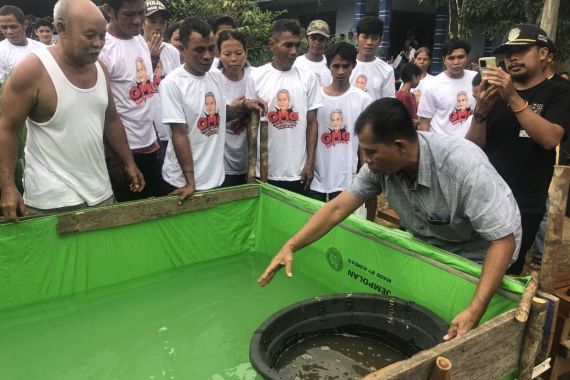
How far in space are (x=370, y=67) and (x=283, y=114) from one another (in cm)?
143

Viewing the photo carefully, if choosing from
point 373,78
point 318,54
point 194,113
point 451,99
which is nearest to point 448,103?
point 451,99

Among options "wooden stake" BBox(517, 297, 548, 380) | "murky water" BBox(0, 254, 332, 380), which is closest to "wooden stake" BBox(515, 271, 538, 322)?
"wooden stake" BBox(517, 297, 548, 380)

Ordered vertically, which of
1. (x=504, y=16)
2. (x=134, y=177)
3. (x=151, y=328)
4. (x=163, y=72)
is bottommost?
(x=151, y=328)

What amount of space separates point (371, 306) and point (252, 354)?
0.76 metres

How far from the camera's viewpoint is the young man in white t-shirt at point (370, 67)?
175 inches

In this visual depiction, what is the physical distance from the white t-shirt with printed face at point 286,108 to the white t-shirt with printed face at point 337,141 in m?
0.17

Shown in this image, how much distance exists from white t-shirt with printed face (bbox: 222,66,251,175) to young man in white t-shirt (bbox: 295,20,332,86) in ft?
2.88

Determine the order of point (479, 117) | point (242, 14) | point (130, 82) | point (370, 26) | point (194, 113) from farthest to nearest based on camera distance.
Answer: point (242, 14) → point (370, 26) → point (130, 82) → point (194, 113) → point (479, 117)

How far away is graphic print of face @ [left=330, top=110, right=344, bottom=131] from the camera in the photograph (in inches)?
147

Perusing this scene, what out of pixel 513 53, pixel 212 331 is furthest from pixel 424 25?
pixel 212 331

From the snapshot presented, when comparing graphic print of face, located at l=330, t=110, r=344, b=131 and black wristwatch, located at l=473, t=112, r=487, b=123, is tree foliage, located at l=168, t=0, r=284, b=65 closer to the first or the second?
graphic print of face, located at l=330, t=110, r=344, b=131

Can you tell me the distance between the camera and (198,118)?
311 centimetres

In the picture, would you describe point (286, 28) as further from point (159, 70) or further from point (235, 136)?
point (159, 70)

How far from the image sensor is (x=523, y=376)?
6.16 ft
